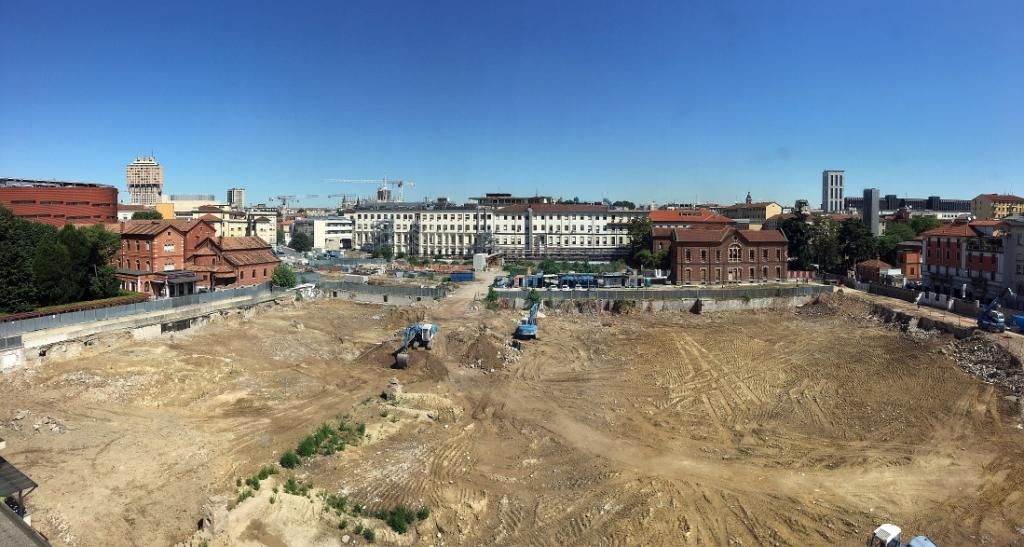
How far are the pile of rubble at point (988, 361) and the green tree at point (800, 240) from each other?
32.7m

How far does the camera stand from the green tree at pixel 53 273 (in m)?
38.0

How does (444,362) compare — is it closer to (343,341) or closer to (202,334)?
(343,341)

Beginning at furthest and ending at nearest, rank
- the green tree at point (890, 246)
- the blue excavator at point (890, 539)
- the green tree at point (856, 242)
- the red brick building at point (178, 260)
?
the green tree at point (890, 246) < the green tree at point (856, 242) < the red brick building at point (178, 260) < the blue excavator at point (890, 539)

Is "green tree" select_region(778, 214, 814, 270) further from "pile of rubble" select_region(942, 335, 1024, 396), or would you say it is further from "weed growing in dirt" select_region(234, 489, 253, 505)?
"weed growing in dirt" select_region(234, 489, 253, 505)

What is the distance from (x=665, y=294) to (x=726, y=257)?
45.6ft

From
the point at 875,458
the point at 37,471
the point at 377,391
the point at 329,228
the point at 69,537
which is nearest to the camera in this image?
the point at 69,537

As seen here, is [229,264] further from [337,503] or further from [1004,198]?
[1004,198]

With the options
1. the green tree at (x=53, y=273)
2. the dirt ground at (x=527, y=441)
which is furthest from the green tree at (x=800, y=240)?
the green tree at (x=53, y=273)

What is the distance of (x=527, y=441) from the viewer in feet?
84.6

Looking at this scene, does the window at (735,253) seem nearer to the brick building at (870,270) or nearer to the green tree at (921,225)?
the brick building at (870,270)

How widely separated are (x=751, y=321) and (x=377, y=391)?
111 ft

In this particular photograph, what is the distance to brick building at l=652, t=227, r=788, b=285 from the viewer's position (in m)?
63.5

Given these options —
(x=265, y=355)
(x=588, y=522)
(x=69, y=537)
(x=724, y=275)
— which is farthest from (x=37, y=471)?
(x=724, y=275)

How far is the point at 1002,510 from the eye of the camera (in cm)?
2052
